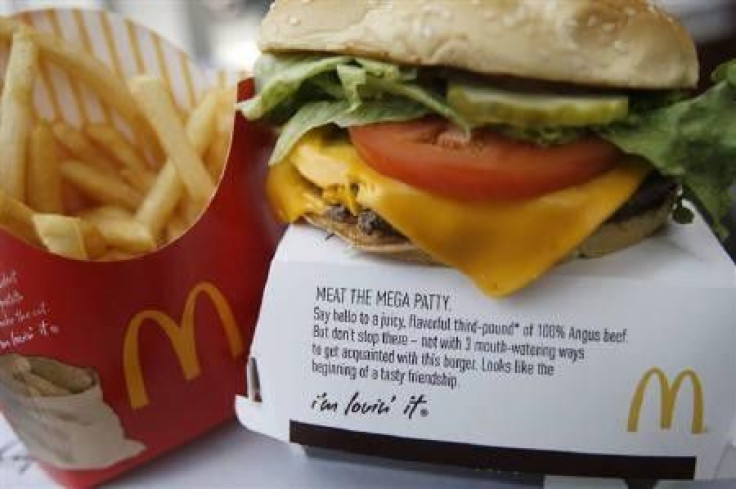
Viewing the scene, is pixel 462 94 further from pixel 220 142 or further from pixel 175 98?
pixel 175 98

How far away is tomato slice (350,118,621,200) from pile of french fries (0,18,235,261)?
0.43 m

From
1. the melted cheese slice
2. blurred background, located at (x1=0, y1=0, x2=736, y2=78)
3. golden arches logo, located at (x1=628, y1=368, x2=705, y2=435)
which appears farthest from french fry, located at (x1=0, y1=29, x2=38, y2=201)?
blurred background, located at (x1=0, y1=0, x2=736, y2=78)

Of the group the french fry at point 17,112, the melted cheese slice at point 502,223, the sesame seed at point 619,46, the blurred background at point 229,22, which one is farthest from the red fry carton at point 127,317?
the blurred background at point 229,22

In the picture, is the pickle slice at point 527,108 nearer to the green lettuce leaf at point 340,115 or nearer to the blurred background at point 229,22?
the green lettuce leaf at point 340,115

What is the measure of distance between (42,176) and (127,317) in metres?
0.31

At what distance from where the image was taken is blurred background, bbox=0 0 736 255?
14.6 ft

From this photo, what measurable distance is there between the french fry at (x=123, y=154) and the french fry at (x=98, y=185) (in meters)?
0.03

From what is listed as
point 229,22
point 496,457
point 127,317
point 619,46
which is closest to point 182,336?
point 127,317

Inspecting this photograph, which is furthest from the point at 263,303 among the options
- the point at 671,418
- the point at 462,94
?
the point at 671,418

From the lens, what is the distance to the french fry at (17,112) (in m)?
1.41

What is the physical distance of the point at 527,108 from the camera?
1.21 metres

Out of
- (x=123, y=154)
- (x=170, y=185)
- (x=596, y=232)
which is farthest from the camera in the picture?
(x=123, y=154)

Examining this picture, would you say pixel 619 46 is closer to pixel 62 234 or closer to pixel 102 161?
pixel 62 234

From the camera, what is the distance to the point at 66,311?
1.32m
